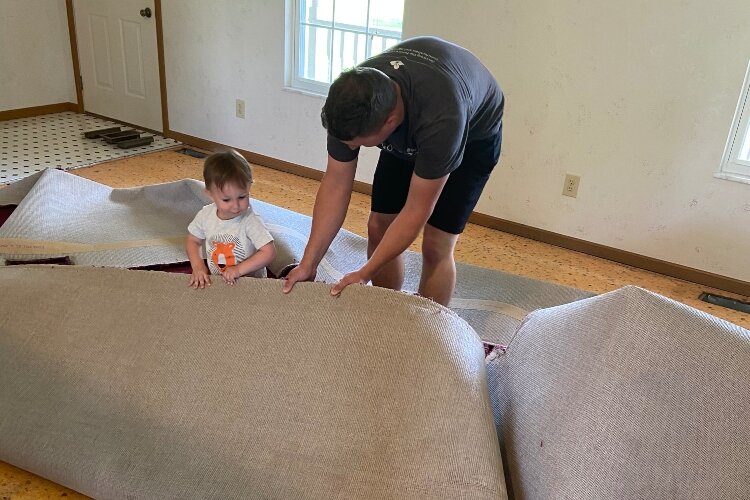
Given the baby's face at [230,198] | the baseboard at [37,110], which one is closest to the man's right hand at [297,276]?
the baby's face at [230,198]

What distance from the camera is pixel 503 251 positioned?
299 cm

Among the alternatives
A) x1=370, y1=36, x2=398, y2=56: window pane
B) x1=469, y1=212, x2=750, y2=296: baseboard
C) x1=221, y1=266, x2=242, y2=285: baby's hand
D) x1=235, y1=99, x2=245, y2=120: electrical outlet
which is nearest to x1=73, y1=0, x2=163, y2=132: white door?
x1=235, y1=99, x2=245, y2=120: electrical outlet

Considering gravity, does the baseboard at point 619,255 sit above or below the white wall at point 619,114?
below

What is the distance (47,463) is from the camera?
1.37 meters

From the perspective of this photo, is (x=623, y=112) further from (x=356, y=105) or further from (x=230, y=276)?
(x=230, y=276)

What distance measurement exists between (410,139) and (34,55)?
433cm

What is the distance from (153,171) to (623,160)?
2.64 metres

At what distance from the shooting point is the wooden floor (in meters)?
2.72

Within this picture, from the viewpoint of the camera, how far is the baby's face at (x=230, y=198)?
1596 millimetres

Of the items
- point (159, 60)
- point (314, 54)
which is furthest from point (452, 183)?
point (159, 60)

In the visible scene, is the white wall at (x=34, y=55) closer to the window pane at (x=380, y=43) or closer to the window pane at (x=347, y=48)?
the window pane at (x=347, y=48)

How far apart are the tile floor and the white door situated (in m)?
0.18

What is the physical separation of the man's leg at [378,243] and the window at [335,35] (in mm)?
1680

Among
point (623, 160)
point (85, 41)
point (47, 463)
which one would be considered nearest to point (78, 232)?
point (47, 463)
